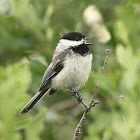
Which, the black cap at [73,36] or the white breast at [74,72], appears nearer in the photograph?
the white breast at [74,72]

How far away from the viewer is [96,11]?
12.1ft

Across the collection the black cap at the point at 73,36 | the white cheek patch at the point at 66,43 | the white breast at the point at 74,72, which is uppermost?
the black cap at the point at 73,36

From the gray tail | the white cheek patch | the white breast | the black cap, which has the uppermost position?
the black cap

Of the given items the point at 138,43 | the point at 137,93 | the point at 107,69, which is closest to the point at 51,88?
the point at 107,69

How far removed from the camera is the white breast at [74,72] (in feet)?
9.34

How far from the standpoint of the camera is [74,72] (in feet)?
9.41

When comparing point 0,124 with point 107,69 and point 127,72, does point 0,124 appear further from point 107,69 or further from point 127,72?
point 107,69

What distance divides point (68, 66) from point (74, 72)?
7 cm

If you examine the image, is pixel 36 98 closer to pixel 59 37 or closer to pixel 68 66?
pixel 68 66

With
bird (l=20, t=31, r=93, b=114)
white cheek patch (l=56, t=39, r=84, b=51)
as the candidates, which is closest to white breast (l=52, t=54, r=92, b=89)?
bird (l=20, t=31, r=93, b=114)

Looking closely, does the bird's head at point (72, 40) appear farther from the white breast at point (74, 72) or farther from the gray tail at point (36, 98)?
the gray tail at point (36, 98)

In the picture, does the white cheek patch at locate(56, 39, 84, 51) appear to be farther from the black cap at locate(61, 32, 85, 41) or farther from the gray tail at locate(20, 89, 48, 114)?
the gray tail at locate(20, 89, 48, 114)

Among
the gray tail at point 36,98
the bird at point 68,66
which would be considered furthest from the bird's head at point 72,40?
the gray tail at point 36,98

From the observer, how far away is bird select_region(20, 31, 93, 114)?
2.86 meters
